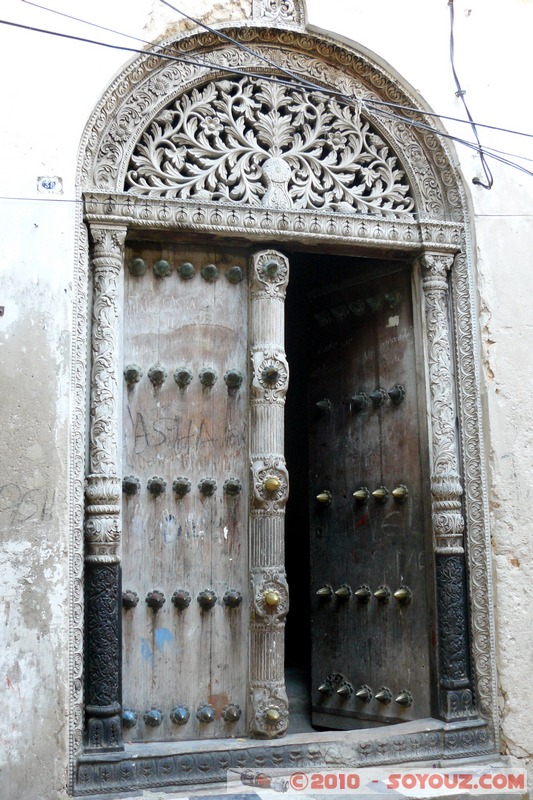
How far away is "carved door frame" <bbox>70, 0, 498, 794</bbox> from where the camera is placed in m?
3.69

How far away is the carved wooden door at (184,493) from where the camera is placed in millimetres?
3914

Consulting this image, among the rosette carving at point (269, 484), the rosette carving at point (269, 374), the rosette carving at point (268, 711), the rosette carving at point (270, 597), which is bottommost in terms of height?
the rosette carving at point (268, 711)

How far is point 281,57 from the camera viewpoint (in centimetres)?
430

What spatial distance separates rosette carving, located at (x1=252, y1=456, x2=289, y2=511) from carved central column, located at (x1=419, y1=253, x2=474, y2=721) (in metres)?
0.75

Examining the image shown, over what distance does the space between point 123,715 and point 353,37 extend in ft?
10.9

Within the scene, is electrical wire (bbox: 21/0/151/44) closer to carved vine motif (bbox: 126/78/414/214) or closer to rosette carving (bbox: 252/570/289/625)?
carved vine motif (bbox: 126/78/414/214)

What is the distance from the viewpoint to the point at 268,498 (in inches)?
159

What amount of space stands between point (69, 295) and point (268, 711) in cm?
201

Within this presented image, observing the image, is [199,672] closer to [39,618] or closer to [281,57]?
[39,618]

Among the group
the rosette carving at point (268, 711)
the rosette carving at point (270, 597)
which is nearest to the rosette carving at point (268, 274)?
the rosette carving at point (270, 597)

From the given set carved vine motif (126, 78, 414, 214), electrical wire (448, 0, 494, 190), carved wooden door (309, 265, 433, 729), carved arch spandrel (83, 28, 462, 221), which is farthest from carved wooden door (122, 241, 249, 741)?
electrical wire (448, 0, 494, 190)

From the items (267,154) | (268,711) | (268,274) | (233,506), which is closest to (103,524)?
(233,506)

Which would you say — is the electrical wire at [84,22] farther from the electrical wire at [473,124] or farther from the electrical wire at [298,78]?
the electrical wire at [473,124]

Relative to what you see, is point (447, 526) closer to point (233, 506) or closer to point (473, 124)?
point (233, 506)
